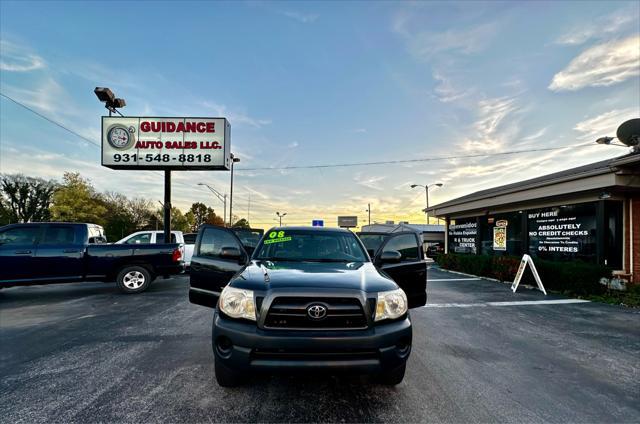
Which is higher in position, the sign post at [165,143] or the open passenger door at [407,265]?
the sign post at [165,143]

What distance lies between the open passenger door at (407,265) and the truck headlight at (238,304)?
75.7 inches

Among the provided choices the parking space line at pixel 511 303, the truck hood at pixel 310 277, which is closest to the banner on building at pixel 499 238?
the parking space line at pixel 511 303

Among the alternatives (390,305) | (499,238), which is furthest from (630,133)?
(390,305)

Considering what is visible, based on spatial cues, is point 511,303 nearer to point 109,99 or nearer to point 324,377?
point 324,377

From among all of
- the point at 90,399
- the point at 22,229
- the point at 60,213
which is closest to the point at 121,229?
the point at 60,213

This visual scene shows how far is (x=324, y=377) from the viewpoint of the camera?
3.57 meters


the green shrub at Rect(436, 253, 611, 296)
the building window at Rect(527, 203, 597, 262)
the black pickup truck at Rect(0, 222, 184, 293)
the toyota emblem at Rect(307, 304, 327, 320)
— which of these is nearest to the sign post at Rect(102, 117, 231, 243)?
the black pickup truck at Rect(0, 222, 184, 293)

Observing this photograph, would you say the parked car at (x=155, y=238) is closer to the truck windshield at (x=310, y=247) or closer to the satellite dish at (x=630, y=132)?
the truck windshield at (x=310, y=247)

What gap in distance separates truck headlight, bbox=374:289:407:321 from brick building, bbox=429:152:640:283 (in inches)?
371

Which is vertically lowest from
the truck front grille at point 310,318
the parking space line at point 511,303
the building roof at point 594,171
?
the parking space line at point 511,303

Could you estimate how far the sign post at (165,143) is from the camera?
1720 centimetres

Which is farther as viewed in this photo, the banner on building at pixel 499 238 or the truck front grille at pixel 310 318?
the banner on building at pixel 499 238

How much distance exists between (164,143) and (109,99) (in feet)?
11.2

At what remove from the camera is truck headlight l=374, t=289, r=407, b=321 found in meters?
2.95
